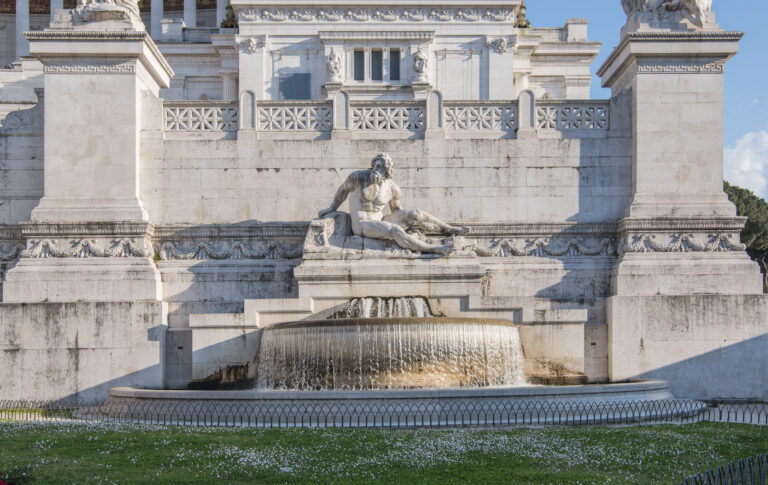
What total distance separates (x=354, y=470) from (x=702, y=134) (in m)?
14.2

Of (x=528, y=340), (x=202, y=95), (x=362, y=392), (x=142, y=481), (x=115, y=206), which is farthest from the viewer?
(x=202, y=95)

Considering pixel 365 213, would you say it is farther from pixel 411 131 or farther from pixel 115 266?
pixel 115 266

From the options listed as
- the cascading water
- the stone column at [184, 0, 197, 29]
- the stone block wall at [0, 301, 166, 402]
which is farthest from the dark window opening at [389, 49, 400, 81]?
the cascading water

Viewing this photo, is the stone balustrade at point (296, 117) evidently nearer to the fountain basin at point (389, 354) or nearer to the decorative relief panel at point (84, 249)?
the decorative relief panel at point (84, 249)

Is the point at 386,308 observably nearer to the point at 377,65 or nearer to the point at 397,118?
the point at 397,118

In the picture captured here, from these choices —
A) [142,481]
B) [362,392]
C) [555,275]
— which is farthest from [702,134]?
[142,481]

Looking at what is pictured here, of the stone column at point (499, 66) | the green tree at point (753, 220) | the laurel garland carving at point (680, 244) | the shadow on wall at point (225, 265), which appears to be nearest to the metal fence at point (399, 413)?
the shadow on wall at point (225, 265)

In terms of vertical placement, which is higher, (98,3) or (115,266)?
(98,3)

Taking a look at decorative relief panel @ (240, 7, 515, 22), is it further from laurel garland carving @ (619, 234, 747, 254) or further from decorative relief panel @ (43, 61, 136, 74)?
laurel garland carving @ (619, 234, 747, 254)

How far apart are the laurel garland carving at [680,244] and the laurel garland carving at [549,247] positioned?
751 mm

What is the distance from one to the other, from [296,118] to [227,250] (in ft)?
12.0

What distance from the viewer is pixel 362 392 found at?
15.1 m

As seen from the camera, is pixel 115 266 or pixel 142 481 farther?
pixel 115 266

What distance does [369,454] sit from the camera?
1169 centimetres
